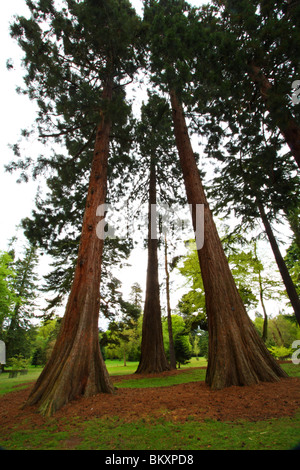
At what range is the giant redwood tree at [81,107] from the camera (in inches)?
182

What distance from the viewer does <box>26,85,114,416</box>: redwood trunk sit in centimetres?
423

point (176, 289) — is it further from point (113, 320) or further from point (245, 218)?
point (245, 218)

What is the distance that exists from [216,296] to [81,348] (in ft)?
10.9

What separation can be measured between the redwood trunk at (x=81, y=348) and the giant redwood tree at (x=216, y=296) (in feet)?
8.77

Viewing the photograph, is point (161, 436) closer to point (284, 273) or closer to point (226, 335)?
point (226, 335)

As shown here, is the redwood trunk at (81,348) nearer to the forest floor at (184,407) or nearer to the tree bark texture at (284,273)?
the forest floor at (184,407)

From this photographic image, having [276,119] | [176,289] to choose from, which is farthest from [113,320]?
[276,119]

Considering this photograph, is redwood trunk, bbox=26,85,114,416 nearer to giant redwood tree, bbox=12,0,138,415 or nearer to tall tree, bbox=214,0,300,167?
giant redwood tree, bbox=12,0,138,415

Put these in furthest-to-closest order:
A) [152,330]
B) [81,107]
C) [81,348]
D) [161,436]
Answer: [152,330], [81,107], [81,348], [161,436]

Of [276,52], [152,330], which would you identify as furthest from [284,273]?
[276,52]

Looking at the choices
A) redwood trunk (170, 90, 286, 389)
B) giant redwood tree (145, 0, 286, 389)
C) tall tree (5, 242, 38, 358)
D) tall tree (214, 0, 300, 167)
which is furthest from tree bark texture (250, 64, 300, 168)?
tall tree (5, 242, 38, 358)

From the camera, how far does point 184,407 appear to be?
3.61 metres

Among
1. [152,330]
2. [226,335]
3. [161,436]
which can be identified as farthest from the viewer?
[152,330]

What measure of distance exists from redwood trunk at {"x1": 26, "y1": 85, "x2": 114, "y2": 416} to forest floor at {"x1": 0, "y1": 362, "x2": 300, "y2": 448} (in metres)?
0.25
